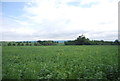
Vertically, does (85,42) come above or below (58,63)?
above

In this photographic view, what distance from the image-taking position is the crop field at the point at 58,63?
2.35 meters

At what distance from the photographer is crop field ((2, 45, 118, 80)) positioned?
235 centimetres

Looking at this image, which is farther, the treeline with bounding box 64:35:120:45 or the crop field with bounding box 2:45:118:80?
the treeline with bounding box 64:35:120:45

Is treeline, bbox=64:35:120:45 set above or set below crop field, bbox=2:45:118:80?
above

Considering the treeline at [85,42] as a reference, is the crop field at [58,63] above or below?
below

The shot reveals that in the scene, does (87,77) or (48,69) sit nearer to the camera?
(87,77)

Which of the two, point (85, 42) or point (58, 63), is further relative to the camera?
point (85, 42)

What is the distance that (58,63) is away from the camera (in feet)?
9.25

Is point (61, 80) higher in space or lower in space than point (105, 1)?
lower

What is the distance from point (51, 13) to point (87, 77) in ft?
5.06

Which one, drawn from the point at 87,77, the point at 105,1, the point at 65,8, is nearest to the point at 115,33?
the point at 105,1

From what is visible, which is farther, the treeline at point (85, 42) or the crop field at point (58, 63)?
the treeline at point (85, 42)

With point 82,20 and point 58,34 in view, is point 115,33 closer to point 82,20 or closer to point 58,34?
point 82,20

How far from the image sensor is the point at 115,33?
3.27 meters
